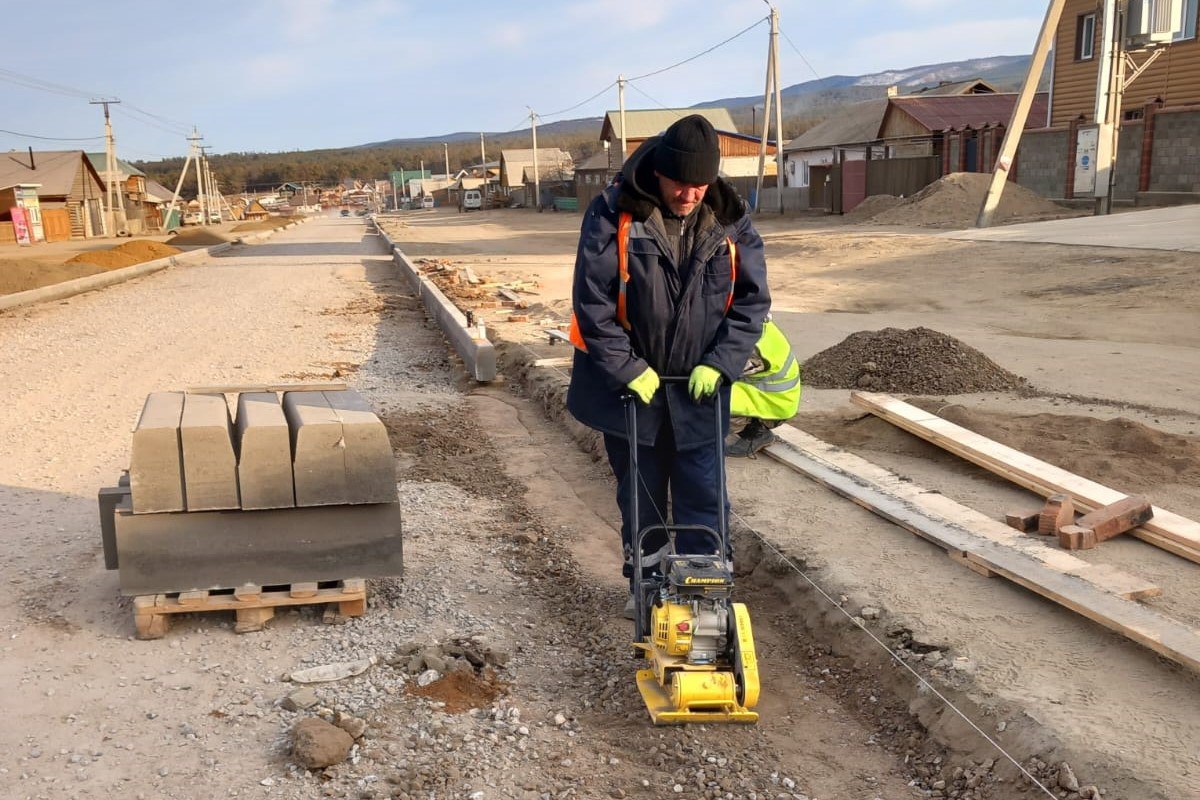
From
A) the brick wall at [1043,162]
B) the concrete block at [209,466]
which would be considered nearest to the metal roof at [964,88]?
the brick wall at [1043,162]

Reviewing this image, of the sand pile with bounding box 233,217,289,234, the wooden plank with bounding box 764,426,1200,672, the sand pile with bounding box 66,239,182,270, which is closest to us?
the wooden plank with bounding box 764,426,1200,672

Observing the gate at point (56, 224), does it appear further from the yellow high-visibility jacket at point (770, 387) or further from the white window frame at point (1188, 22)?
the yellow high-visibility jacket at point (770, 387)

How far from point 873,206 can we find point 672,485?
3089cm

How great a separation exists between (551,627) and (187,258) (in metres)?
31.2

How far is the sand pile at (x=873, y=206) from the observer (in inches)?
1270

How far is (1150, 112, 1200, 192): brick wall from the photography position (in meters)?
24.1

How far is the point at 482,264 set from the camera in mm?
25625

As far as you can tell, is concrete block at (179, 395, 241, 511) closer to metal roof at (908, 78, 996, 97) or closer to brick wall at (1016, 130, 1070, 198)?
brick wall at (1016, 130, 1070, 198)

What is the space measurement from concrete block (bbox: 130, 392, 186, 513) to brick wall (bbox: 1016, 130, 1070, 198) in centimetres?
2810

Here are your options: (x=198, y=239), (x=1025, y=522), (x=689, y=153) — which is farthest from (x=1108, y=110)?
(x=198, y=239)

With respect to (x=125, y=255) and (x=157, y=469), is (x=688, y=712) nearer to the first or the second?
(x=157, y=469)

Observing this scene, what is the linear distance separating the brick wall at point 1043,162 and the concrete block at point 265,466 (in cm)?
2780

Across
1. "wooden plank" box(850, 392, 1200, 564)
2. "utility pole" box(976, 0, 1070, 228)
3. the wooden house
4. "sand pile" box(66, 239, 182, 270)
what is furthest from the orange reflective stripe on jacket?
the wooden house

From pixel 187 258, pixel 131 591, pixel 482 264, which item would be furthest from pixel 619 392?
pixel 187 258
